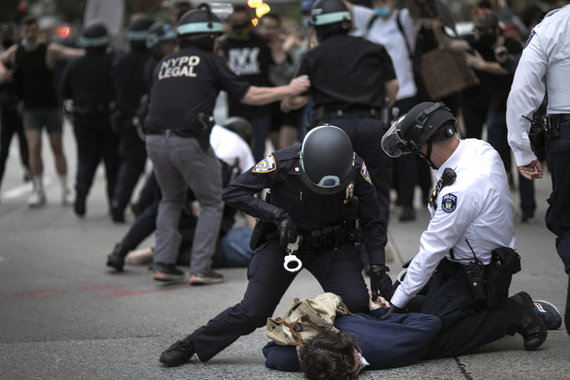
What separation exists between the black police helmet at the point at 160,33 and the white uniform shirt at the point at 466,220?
5017 millimetres

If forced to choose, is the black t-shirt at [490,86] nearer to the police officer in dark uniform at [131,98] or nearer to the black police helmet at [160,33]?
the black police helmet at [160,33]

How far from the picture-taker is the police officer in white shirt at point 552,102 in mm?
4484

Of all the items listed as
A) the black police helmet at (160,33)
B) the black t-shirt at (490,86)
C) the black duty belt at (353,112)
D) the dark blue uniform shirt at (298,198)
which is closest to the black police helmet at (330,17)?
the black duty belt at (353,112)

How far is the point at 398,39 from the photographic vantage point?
840cm

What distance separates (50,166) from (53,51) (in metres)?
5.86

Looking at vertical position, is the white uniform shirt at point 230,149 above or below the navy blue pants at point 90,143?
above

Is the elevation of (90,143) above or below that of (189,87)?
below

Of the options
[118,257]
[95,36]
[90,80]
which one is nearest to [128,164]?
[90,80]

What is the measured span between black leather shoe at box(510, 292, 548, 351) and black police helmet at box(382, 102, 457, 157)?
39.2 inches

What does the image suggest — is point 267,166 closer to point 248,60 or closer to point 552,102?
point 552,102

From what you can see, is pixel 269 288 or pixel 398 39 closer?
pixel 269 288

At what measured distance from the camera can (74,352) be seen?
488cm

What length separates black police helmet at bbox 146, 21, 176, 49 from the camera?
347 inches

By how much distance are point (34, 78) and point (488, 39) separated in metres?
5.53
